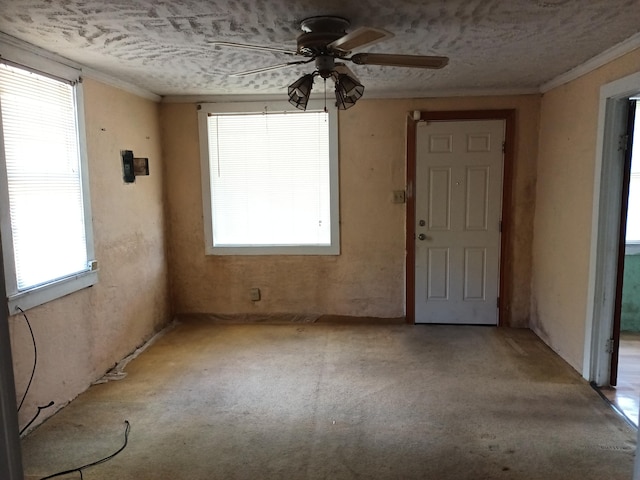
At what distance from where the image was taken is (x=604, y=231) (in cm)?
303

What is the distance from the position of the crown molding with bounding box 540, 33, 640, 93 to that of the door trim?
54 cm

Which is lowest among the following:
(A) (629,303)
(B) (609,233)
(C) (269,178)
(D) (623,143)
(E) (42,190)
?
(A) (629,303)

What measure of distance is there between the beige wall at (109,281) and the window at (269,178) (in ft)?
1.77

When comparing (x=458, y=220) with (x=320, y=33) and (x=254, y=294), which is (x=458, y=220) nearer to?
(x=254, y=294)

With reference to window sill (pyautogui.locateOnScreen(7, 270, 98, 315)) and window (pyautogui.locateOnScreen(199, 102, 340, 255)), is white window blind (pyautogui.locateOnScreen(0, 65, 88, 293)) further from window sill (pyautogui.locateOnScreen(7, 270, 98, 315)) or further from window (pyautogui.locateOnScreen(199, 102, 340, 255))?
window (pyautogui.locateOnScreen(199, 102, 340, 255))

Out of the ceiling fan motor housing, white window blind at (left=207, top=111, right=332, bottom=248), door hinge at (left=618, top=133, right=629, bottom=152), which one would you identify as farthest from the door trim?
the ceiling fan motor housing

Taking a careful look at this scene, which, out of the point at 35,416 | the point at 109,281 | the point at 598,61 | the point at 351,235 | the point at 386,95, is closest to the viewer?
the point at 35,416

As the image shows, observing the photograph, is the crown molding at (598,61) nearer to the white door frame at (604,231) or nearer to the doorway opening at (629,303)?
the white door frame at (604,231)

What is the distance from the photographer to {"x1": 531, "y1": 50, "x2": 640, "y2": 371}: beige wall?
3.18 m

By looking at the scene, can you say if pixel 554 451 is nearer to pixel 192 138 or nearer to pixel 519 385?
pixel 519 385

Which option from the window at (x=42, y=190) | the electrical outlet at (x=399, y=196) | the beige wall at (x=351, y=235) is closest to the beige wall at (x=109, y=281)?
the window at (x=42, y=190)

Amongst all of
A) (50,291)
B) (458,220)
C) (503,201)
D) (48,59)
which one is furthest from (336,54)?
(503,201)

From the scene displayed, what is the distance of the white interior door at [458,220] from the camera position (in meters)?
4.25

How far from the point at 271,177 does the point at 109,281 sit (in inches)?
70.2
